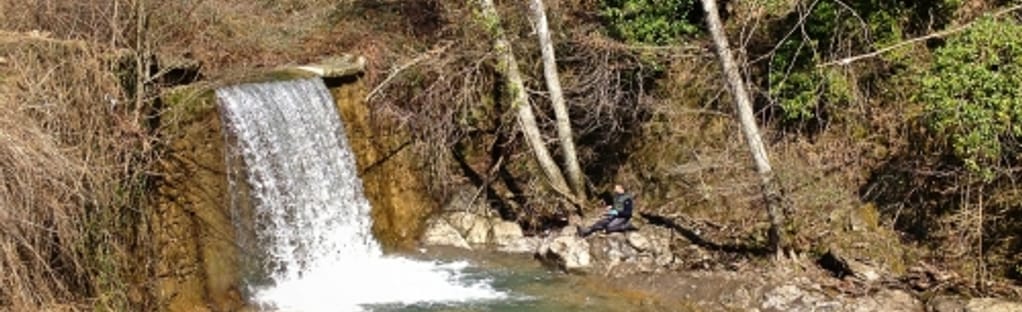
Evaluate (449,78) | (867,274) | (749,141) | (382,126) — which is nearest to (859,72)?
(749,141)

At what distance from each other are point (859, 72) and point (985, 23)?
2.35 meters

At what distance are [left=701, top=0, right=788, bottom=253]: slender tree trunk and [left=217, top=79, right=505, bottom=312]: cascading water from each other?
3841 mm

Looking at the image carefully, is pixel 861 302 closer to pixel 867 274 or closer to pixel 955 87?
pixel 867 274

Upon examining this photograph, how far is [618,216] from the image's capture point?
1331 centimetres

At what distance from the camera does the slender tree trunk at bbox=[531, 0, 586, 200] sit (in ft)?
45.4

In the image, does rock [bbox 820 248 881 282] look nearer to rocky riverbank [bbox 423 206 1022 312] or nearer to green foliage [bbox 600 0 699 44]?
rocky riverbank [bbox 423 206 1022 312]

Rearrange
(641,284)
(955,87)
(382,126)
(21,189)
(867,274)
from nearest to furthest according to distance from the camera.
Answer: (21,189) → (955,87) → (867,274) → (641,284) → (382,126)

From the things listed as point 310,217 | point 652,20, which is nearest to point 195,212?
point 310,217

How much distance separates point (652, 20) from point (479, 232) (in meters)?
4.45

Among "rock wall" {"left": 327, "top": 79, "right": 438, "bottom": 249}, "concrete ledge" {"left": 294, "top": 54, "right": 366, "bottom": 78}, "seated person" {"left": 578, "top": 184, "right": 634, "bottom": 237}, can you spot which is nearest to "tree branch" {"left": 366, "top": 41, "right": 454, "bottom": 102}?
"rock wall" {"left": 327, "top": 79, "right": 438, "bottom": 249}

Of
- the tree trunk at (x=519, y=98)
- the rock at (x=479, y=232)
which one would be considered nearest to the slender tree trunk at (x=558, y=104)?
the tree trunk at (x=519, y=98)

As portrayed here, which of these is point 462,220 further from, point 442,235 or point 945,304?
point 945,304

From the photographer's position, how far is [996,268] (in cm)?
1074

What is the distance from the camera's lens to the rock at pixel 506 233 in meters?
14.5
